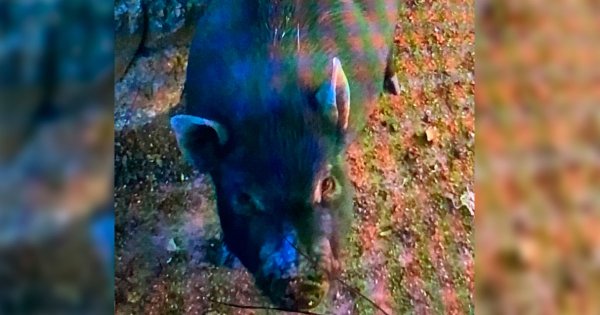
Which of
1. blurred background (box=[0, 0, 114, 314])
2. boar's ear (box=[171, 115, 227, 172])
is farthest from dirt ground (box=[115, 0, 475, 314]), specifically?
blurred background (box=[0, 0, 114, 314])

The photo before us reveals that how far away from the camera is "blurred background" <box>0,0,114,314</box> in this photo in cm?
96

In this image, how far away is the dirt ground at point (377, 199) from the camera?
124 centimetres

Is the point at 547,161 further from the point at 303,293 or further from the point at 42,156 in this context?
the point at 42,156

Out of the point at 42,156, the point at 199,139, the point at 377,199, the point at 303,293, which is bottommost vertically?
the point at 303,293

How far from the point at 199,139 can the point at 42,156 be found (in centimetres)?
33

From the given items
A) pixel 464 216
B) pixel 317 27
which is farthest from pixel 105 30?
pixel 464 216

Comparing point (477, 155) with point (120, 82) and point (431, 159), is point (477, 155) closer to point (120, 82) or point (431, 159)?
point (431, 159)

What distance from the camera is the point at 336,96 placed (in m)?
1.26

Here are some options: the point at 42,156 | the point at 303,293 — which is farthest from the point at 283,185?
the point at 42,156

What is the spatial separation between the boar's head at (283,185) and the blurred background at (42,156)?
0.29 meters

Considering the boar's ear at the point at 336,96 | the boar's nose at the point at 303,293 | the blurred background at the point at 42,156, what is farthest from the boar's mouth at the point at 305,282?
the blurred background at the point at 42,156

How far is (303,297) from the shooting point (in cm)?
125

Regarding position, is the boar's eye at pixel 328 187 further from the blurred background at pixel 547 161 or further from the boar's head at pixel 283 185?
the blurred background at pixel 547 161

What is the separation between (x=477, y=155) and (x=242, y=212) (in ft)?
1.32
